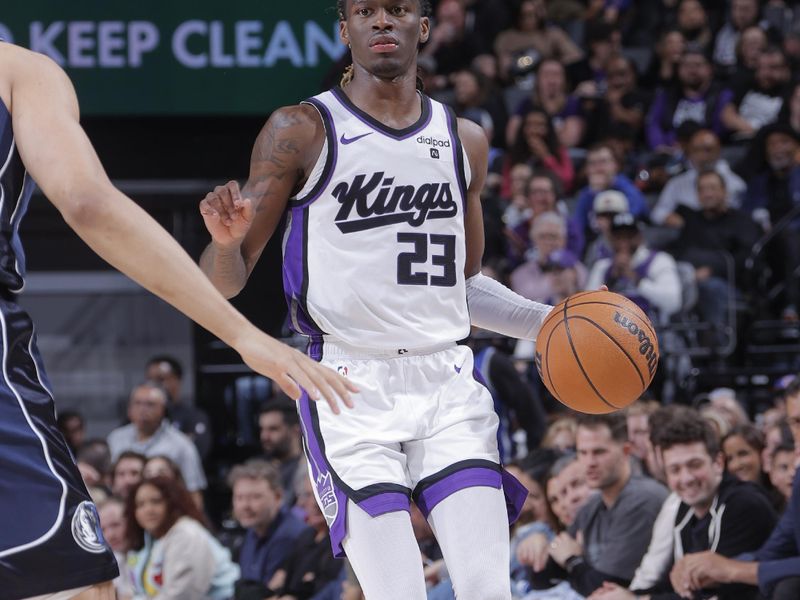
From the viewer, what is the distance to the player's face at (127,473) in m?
9.08

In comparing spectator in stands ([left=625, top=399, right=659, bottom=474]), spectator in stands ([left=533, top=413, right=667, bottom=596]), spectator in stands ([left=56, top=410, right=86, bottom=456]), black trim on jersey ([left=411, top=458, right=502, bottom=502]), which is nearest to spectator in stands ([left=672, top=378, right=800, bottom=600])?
spectator in stands ([left=533, top=413, right=667, bottom=596])

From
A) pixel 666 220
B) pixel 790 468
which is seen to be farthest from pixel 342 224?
pixel 666 220

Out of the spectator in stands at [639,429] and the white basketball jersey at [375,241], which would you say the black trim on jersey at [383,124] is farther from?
the spectator in stands at [639,429]

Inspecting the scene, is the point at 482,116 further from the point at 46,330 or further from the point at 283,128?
the point at 283,128

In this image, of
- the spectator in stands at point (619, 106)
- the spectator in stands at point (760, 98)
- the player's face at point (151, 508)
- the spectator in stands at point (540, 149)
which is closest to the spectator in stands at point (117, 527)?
the player's face at point (151, 508)

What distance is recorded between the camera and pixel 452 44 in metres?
13.9

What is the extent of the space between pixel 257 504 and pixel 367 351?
425 cm

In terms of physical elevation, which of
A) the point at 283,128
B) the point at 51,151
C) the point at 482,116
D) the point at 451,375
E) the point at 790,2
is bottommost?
the point at 451,375

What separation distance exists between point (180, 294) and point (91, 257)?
1216 cm

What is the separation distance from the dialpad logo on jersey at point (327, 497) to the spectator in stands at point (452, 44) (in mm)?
10285

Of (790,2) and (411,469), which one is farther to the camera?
A: (790,2)

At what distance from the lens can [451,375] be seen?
13.5ft

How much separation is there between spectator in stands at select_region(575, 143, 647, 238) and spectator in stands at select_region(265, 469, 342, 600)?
4243 mm

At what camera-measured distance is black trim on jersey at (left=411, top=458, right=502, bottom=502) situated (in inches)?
155
